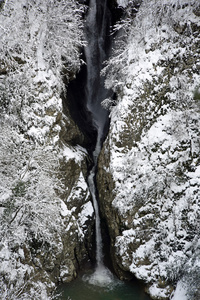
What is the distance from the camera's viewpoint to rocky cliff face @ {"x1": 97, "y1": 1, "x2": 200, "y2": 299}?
1152 cm

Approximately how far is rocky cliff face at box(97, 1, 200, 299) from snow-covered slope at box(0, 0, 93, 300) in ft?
6.21

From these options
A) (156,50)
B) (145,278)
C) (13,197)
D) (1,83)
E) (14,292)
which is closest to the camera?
(14,292)

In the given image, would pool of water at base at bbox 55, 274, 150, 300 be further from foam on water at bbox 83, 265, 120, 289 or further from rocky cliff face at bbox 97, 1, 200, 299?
rocky cliff face at bbox 97, 1, 200, 299

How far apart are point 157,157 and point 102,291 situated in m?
6.80

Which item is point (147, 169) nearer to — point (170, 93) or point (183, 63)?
point (170, 93)

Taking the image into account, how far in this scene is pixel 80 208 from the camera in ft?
44.7

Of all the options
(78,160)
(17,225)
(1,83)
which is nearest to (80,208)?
(78,160)

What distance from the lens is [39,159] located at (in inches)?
439

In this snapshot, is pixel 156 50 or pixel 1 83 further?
pixel 156 50

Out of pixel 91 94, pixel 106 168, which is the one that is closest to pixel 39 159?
pixel 106 168

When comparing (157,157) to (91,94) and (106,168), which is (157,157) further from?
(91,94)

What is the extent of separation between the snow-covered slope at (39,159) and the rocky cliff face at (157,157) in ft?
6.21

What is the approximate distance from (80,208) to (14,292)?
532cm

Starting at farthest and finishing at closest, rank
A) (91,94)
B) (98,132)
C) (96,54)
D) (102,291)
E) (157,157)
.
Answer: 1. (96,54)
2. (91,94)
3. (98,132)
4. (157,157)
5. (102,291)
